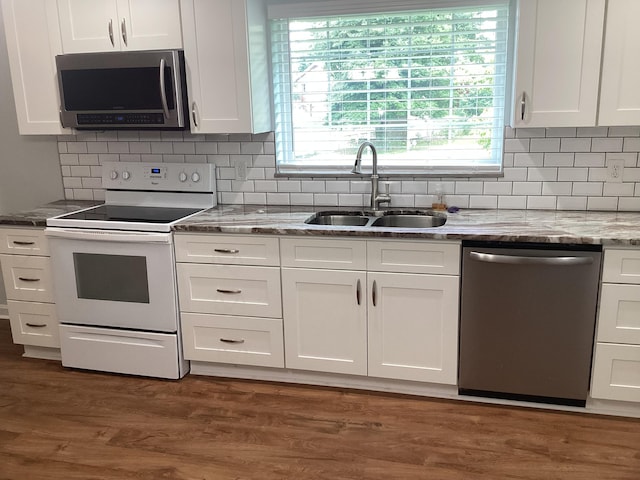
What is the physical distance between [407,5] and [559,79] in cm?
92

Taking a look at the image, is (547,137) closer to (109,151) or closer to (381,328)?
(381,328)

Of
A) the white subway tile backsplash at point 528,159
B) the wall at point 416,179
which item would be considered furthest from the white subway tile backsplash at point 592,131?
the white subway tile backsplash at point 528,159

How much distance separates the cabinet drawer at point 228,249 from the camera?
9.30 feet

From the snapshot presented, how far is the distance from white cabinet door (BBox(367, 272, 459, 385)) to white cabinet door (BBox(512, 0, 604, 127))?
0.91 meters

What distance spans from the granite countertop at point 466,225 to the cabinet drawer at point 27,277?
0.73 ft

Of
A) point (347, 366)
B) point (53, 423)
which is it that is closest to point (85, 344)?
point (53, 423)

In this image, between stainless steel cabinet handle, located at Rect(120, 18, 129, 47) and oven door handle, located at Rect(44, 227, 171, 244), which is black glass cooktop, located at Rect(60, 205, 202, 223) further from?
stainless steel cabinet handle, located at Rect(120, 18, 129, 47)

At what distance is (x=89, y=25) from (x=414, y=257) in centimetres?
214

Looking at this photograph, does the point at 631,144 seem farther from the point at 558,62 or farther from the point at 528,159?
the point at 558,62

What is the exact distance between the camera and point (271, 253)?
9.30 feet

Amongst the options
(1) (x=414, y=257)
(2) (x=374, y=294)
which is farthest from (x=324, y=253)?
(1) (x=414, y=257)

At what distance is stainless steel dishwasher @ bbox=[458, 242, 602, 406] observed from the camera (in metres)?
2.49

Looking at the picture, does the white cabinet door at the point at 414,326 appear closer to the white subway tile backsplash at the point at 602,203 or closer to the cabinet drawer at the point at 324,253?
the cabinet drawer at the point at 324,253

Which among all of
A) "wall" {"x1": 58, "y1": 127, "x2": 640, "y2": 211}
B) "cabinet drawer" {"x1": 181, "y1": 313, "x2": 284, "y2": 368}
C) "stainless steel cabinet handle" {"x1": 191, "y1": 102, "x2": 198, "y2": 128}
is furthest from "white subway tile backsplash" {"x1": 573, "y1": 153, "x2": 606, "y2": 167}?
"stainless steel cabinet handle" {"x1": 191, "y1": 102, "x2": 198, "y2": 128}
